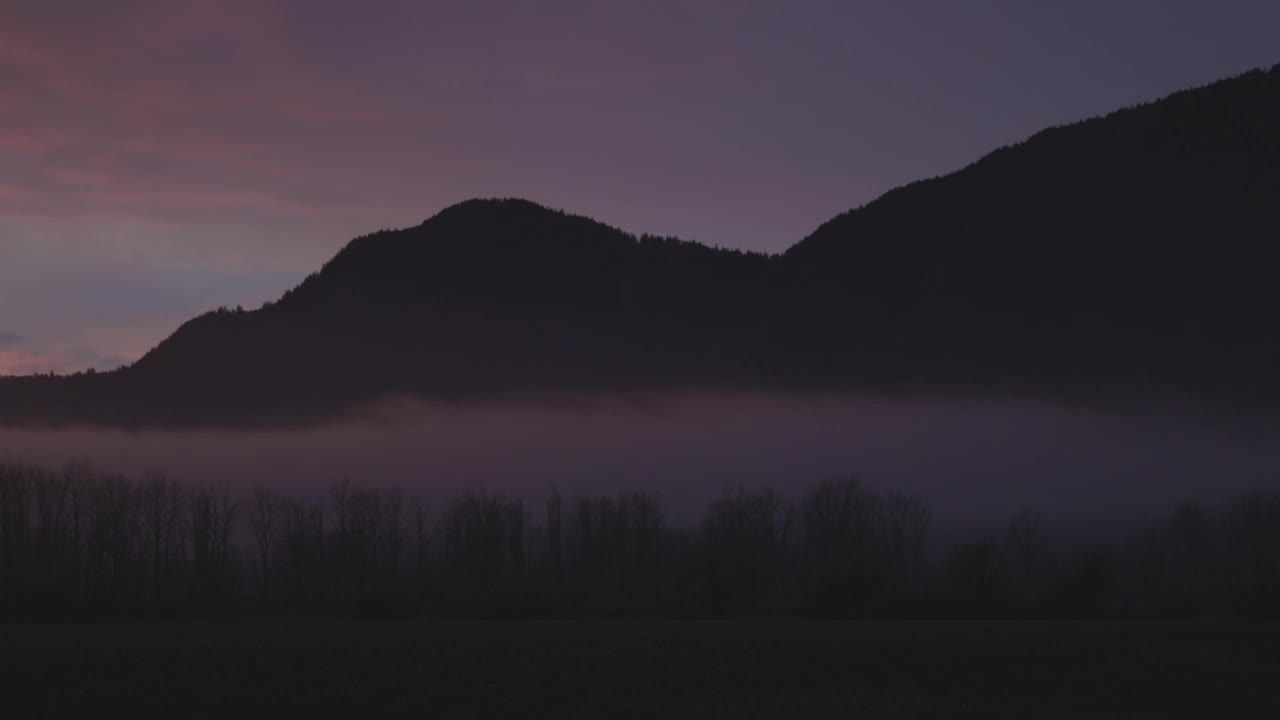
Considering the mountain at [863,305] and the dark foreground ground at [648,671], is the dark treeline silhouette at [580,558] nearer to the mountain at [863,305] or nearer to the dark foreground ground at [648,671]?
the dark foreground ground at [648,671]

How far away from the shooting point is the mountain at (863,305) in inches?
6166

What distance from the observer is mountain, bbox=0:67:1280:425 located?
157m

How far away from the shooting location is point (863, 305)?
176 m

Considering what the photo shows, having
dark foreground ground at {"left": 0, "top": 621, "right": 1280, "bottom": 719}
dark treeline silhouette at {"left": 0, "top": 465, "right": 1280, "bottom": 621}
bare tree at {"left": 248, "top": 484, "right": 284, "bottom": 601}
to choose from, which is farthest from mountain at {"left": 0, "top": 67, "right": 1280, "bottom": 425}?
dark foreground ground at {"left": 0, "top": 621, "right": 1280, "bottom": 719}

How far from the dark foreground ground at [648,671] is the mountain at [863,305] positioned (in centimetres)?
11520

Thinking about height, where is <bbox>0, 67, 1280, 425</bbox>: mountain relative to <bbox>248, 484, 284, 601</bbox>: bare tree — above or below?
above

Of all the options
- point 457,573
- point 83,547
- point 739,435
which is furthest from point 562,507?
point 739,435

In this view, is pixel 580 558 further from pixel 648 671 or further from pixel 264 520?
pixel 648 671

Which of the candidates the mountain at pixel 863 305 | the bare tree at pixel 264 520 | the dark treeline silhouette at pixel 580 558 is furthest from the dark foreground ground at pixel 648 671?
the mountain at pixel 863 305

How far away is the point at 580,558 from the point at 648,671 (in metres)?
52.6

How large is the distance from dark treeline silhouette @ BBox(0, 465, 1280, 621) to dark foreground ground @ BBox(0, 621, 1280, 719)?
39.4ft

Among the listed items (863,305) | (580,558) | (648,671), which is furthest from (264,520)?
(863,305)

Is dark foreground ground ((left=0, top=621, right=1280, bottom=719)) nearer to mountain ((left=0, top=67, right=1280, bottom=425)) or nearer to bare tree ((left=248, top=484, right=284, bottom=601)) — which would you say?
bare tree ((left=248, top=484, right=284, bottom=601))

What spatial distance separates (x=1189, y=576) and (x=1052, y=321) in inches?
3543
